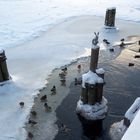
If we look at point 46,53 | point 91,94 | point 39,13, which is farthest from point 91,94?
point 39,13

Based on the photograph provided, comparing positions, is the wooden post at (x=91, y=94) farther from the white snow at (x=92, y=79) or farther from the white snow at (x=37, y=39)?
the white snow at (x=37, y=39)

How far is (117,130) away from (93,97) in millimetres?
1797

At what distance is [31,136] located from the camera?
36.7 ft

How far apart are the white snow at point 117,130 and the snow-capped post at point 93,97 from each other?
0.67 meters

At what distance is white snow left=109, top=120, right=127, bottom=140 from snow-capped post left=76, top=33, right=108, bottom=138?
67 cm

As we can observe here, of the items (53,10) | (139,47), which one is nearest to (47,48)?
(139,47)

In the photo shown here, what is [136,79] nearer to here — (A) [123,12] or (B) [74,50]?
(B) [74,50]

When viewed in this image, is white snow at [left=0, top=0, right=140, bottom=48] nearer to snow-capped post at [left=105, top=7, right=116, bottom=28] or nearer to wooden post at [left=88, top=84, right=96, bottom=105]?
snow-capped post at [left=105, top=7, right=116, bottom=28]

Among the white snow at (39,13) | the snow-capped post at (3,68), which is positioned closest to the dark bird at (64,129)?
the snow-capped post at (3,68)

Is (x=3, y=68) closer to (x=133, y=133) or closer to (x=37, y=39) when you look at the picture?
(x=37, y=39)

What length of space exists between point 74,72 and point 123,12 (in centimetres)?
1773

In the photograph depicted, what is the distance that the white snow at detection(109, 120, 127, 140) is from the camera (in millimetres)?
11352

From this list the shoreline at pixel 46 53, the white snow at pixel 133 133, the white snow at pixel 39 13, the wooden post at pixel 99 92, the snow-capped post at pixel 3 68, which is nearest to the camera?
the white snow at pixel 133 133

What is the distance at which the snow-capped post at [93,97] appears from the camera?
12.3 m
